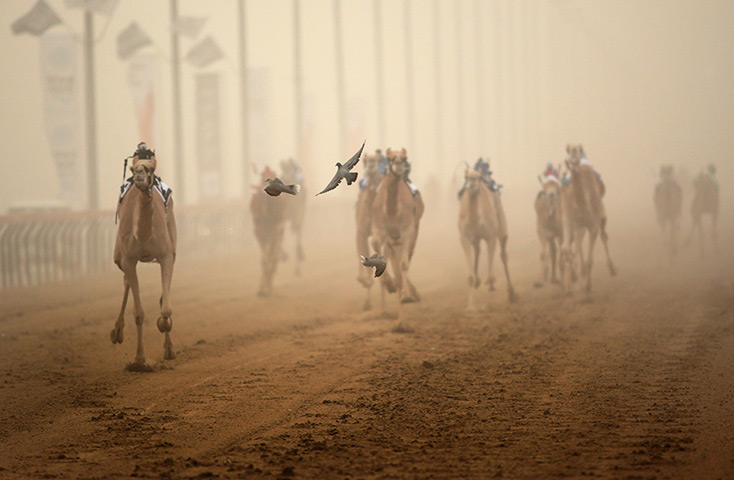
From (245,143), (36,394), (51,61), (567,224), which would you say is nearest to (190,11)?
(245,143)

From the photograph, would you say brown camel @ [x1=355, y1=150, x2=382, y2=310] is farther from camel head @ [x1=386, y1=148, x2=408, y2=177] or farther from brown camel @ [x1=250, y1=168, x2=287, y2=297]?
brown camel @ [x1=250, y1=168, x2=287, y2=297]

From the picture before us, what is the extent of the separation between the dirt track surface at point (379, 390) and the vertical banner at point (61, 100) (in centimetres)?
710

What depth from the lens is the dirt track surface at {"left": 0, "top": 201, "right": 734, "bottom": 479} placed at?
7.46 m

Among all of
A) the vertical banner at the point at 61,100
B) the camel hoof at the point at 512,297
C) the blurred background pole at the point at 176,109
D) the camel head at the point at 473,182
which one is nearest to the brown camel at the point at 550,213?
the camel hoof at the point at 512,297

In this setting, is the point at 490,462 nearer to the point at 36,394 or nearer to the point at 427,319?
the point at 36,394

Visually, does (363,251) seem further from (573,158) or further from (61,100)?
(61,100)

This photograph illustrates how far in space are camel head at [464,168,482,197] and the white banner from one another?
38.9 feet

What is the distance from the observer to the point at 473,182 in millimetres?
16516

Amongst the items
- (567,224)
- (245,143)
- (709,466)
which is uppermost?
(245,143)

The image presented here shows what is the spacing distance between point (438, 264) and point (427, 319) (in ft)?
35.0

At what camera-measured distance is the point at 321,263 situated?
26406 mm

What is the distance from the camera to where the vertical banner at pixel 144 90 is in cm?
2772

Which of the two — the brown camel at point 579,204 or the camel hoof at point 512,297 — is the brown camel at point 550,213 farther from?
the camel hoof at point 512,297

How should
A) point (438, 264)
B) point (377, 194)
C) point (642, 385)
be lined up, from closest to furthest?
point (642, 385) < point (377, 194) < point (438, 264)
